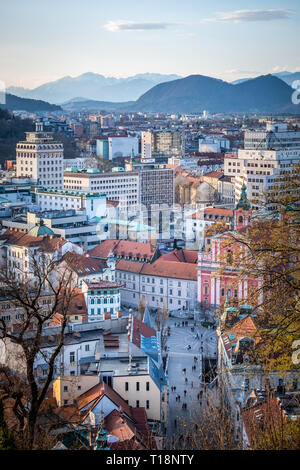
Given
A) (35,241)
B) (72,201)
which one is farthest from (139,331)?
(72,201)

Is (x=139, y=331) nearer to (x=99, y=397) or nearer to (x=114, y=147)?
(x=99, y=397)

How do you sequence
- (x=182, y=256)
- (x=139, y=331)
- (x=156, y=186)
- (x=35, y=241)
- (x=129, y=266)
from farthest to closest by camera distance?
(x=156, y=186)
(x=182, y=256)
(x=129, y=266)
(x=35, y=241)
(x=139, y=331)

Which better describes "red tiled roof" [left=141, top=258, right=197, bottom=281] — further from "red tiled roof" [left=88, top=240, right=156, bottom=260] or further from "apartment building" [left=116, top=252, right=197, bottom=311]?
"red tiled roof" [left=88, top=240, right=156, bottom=260]

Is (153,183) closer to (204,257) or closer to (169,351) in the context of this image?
(204,257)

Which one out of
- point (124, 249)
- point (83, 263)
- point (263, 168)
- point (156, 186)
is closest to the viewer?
point (83, 263)

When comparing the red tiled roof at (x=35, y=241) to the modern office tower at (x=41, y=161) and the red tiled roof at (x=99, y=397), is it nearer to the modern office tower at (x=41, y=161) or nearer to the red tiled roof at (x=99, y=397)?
the red tiled roof at (x=99, y=397)

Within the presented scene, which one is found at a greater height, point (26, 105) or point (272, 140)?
point (26, 105)

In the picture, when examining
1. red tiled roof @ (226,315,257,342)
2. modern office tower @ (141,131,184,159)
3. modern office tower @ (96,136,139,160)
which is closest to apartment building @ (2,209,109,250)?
red tiled roof @ (226,315,257,342)
